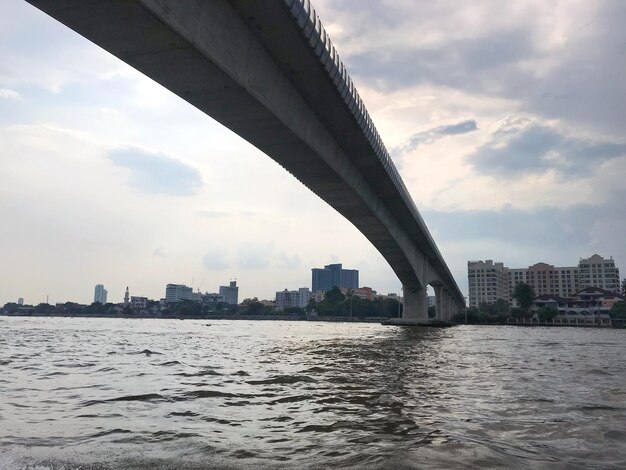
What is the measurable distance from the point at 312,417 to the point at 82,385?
6.61m

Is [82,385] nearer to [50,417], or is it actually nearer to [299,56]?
[50,417]

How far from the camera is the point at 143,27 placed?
11.8 meters

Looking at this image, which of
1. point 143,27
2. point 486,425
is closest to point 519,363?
point 486,425

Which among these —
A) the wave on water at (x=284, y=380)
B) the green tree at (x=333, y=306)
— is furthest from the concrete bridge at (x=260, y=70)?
the green tree at (x=333, y=306)

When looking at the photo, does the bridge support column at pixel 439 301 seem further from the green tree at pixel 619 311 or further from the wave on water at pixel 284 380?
the wave on water at pixel 284 380

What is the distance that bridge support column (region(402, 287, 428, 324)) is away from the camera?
68.5 meters

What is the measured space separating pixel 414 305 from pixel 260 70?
5812 cm

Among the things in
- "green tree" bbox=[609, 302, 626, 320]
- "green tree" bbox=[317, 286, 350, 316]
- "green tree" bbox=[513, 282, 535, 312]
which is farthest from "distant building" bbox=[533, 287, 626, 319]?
"green tree" bbox=[317, 286, 350, 316]

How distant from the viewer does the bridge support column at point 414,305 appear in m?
68.5

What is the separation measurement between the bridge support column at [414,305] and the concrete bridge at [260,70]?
133 feet

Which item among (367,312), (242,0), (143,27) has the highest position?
(242,0)

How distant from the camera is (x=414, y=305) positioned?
Answer: 6944cm

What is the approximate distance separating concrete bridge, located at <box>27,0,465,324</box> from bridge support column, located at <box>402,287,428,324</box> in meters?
40.7

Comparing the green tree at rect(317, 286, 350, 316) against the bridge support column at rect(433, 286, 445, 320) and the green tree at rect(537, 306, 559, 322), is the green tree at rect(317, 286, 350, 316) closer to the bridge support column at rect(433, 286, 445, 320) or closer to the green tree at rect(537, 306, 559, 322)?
→ the green tree at rect(537, 306, 559, 322)
